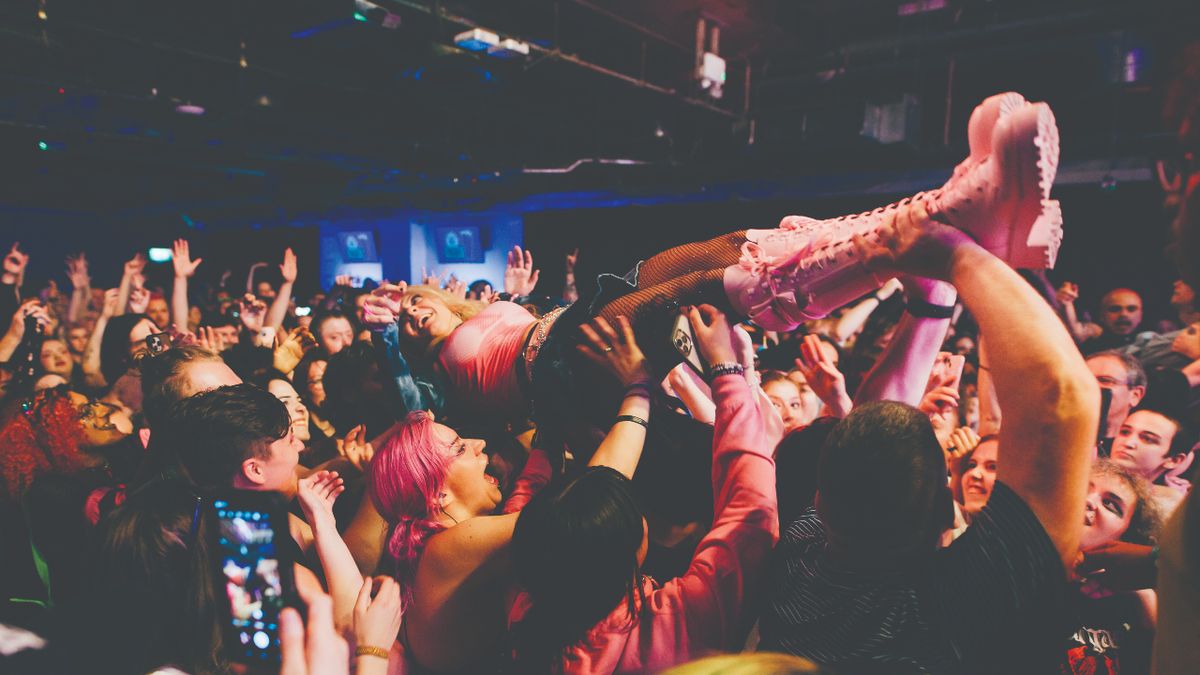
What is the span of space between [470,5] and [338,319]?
2590 millimetres

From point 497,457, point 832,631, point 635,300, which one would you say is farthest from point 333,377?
point 832,631

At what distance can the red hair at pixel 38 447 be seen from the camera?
221 cm

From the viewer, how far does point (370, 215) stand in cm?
1125

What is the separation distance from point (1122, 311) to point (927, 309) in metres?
4.18

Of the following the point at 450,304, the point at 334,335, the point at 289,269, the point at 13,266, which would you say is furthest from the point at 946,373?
the point at 13,266

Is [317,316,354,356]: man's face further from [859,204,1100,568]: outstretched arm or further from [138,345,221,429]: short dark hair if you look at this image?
[859,204,1100,568]: outstretched arm

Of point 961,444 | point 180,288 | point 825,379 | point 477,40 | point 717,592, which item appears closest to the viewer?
point 717,592

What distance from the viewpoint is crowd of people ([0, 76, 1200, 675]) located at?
0.86 metres

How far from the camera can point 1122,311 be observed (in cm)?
444

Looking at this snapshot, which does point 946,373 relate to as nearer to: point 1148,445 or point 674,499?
point 674,499

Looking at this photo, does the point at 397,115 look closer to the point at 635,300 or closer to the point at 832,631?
the point at 635,300

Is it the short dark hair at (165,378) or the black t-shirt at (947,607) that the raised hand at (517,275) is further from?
the black t-shirt at (947,607)

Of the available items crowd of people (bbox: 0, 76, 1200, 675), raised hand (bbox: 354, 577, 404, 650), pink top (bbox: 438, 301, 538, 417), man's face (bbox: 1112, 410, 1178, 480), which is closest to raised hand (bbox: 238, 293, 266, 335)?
crowd of people (bbox: 0, 76, 1200, 675)

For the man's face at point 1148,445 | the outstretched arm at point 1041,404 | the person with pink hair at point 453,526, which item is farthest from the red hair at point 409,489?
the man's face at point 1148,445
